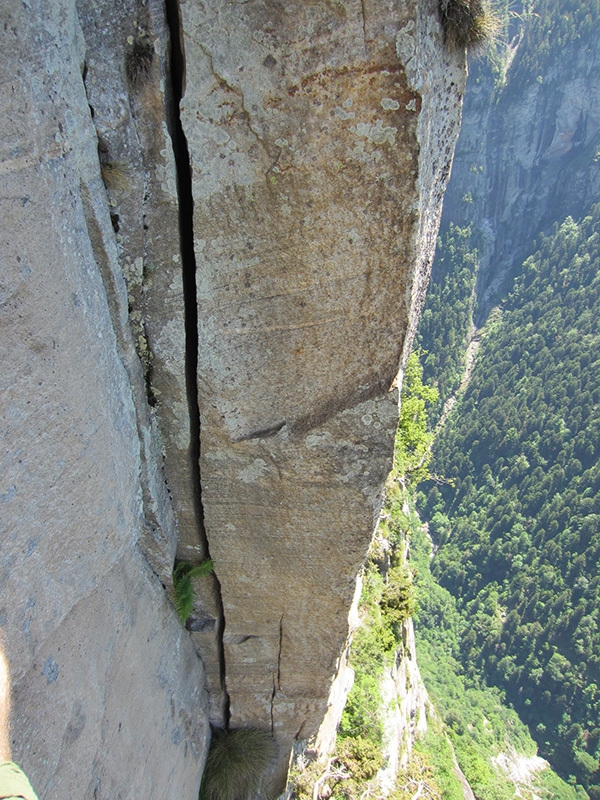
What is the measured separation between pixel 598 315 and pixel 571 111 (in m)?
54.0

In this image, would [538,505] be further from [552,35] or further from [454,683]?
[552,35]

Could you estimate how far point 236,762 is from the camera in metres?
6.59

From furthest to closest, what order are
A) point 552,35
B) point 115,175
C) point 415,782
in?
point 552,35 → point 415,782 → point 115,175

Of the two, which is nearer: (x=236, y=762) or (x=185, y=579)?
(x=185, y=579)

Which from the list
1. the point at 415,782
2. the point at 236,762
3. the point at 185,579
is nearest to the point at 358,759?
the point at 415,782

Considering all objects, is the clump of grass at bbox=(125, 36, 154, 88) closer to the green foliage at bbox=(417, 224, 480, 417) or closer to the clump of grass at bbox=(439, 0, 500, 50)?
the clump of grass at bbox=(439, 0, 500, 50)

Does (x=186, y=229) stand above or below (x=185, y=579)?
above

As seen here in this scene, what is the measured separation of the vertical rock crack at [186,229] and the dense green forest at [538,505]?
5595 cm

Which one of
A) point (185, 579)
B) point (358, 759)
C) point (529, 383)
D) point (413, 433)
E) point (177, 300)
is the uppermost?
point (529, 383)

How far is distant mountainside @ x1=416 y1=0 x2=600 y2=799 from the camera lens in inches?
2213

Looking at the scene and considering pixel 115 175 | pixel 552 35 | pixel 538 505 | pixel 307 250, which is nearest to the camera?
pixel 115 175

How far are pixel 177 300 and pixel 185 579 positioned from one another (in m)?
2.78

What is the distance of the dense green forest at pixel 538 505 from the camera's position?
181 ft

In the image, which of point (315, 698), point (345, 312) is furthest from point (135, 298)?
point (315, 698)
